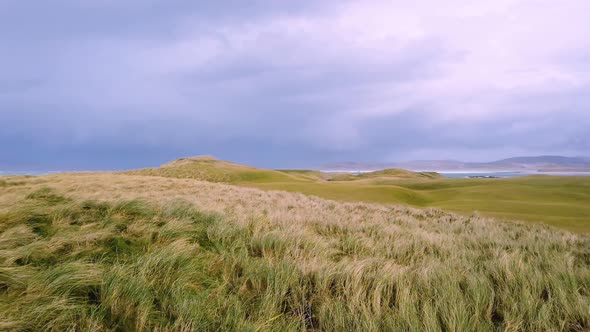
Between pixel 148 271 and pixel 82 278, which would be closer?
pixel 82 278

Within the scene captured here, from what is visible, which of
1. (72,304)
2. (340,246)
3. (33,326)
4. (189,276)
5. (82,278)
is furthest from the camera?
(340,246)

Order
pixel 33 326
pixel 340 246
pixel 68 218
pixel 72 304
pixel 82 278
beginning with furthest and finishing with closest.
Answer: pixel 340 246 → pixel 68 218 → pixel 82 278 → pixel 72 304 → pixel 33 326

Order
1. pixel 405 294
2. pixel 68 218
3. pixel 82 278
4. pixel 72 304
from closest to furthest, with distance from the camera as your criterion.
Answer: pixel 72 304
pixel 82 278
pixel 405 294
pixel 68 218

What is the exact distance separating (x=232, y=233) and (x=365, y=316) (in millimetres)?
2972

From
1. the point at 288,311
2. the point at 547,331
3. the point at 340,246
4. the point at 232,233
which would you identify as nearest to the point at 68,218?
the point at 232,233

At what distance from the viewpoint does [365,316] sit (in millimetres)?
2557

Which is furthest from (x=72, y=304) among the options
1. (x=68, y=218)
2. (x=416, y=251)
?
(x=416, y=251)

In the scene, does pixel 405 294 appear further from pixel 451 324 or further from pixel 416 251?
pixel 416 251

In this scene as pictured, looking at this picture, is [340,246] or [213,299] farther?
[340,246]

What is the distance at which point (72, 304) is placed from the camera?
2426mm

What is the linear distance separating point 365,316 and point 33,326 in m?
2.49

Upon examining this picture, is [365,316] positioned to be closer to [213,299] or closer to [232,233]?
[213,299]

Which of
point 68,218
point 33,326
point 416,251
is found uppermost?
point 68,218

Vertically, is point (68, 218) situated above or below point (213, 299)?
above
